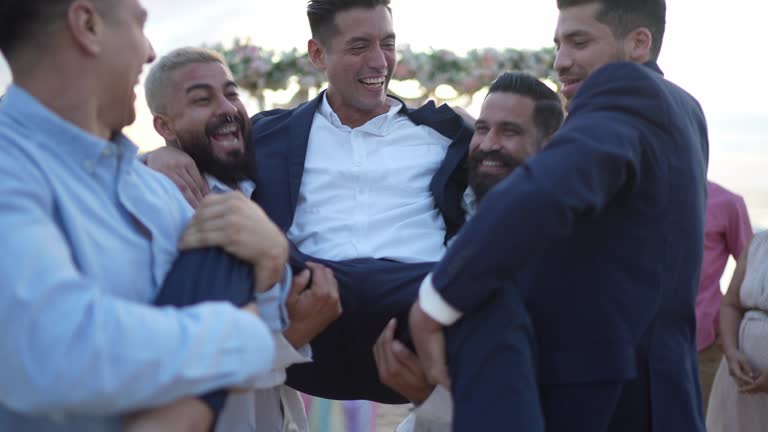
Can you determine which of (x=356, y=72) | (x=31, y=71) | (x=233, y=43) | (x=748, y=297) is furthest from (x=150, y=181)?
(x=233, y=43)

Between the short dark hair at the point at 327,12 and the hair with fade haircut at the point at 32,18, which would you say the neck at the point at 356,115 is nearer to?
the short dark hair at the point at 327,12

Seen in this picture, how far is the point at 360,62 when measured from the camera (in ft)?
12.9

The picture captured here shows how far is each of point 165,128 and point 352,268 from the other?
1010 mm

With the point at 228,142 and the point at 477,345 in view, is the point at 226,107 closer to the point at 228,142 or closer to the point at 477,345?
the point at 228,142

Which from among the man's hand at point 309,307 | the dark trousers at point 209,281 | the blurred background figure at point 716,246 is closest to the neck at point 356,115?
the man's hand at point 309,307

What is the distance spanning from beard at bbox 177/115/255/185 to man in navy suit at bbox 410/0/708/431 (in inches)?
49.2

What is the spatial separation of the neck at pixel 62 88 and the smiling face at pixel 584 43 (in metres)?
1.69

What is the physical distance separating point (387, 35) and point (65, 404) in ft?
9.33

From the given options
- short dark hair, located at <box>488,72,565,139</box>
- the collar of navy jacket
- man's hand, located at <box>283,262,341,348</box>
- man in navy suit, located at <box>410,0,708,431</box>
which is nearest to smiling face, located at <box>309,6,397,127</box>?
the collar of navy jacket

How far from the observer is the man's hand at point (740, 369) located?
175 inches

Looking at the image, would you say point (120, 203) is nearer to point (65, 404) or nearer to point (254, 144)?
point (65, 404)

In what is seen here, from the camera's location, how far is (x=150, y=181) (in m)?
2.04

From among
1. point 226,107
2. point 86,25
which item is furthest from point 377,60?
point 86,25

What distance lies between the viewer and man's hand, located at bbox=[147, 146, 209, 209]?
2.91 m
